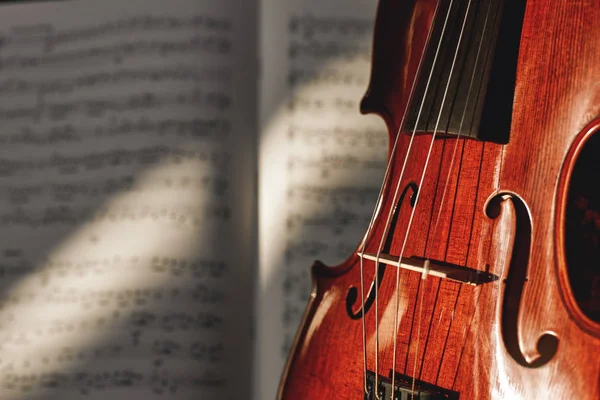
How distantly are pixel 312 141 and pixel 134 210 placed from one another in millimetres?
346

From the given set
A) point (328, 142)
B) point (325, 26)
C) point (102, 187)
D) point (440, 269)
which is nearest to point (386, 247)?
point (440, 269)

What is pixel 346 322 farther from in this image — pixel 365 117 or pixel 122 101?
pixel 122 101

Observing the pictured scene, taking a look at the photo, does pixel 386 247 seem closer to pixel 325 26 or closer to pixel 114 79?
pixel 325 26

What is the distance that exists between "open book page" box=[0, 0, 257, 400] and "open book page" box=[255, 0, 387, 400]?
0.05 meters

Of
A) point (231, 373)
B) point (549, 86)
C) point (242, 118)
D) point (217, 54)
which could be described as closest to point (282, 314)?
point (231, 373)

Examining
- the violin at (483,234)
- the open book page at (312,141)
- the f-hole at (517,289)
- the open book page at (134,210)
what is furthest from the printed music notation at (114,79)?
the f-hole at (517,289)

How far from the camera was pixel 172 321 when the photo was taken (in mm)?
999

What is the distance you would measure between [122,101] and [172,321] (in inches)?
16.4

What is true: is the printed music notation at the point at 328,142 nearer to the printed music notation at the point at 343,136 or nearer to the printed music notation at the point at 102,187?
the printed music notation at the point at 343,136

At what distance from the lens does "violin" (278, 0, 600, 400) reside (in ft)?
1.60

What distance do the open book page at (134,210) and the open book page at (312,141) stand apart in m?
0.05

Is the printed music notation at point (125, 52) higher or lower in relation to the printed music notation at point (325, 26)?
lower

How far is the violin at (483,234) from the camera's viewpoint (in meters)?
0.49

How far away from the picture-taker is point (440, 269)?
54 cm
